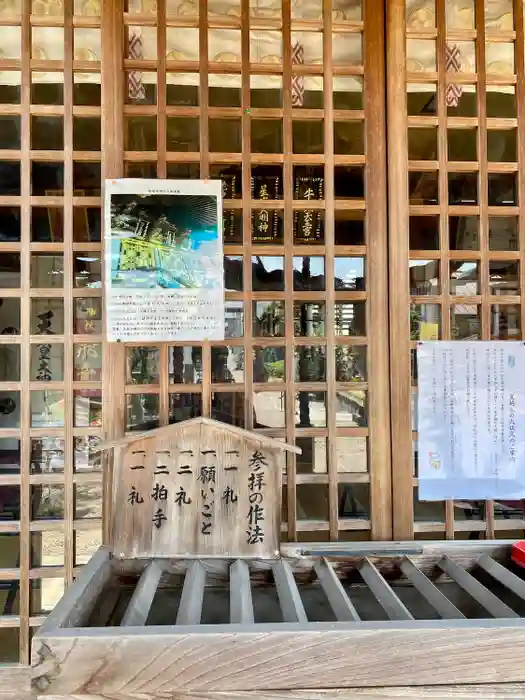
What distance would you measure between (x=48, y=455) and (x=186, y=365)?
0.77m

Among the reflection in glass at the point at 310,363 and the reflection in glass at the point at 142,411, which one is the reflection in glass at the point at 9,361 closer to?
the reflection in glass at the point at 142,411

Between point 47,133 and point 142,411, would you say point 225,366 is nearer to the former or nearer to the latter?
point 142,411

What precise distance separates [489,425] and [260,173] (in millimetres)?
1625

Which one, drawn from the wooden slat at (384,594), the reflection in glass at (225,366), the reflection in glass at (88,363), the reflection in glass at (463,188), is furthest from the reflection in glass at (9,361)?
the reflection in glass at (463,188)

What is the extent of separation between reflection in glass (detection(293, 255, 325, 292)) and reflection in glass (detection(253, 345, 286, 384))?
32 centimetres

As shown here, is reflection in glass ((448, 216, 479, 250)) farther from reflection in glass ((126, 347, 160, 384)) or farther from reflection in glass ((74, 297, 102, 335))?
reflection in glass ((74, 297, 102, 335))

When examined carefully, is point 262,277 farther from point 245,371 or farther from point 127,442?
point 127,442

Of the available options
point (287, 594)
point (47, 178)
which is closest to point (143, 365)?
point (47, 178)

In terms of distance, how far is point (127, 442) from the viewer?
6.81ft

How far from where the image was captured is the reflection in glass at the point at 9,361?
224 centimetres

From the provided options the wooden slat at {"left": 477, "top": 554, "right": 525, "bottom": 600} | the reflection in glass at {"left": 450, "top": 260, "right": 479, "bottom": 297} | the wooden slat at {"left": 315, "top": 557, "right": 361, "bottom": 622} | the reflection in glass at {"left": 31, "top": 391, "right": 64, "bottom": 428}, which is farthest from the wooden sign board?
the reflection in glass at {"left": 450, "top": 260, "right": 479, "bottom": 297}

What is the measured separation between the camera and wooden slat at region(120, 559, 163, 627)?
60.7 inches

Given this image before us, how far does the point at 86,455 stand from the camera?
2234mm

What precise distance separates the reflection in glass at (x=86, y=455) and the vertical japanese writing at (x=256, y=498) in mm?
733
